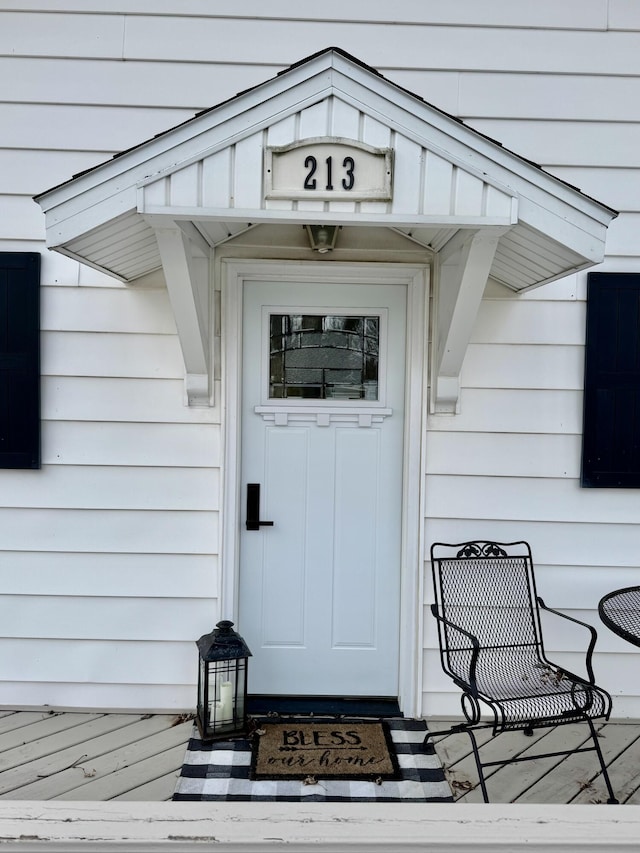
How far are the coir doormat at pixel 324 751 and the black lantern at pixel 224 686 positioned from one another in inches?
5.0

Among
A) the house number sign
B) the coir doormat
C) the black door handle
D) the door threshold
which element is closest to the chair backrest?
the door threshold

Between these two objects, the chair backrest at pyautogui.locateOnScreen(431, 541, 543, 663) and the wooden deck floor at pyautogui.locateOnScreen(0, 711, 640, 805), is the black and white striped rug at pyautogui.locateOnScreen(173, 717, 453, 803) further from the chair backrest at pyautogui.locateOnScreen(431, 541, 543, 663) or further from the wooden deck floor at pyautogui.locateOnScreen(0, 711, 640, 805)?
the chair backrest at pyautogui.locateOnScreen(431, 541, 543, 663)

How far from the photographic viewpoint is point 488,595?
275cm

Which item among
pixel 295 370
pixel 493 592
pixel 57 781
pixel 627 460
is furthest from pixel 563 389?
pixel 57 781

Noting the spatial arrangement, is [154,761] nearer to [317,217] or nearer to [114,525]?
[114,525]

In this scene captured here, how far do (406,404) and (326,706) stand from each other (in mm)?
1398

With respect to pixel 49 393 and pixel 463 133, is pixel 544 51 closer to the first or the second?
pixel 463 133

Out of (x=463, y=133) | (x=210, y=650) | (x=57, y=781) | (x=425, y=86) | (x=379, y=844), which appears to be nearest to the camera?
(x=379, y=844)

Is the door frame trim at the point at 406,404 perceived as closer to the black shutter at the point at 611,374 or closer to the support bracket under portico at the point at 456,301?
the support bracket under portico at the point at 456,301

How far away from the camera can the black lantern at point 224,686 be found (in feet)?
8.32

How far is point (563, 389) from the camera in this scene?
279cm

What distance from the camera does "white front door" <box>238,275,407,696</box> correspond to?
2.85 meters

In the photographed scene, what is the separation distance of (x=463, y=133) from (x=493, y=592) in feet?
6.02

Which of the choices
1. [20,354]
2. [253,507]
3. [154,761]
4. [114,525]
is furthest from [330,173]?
[154,761]
